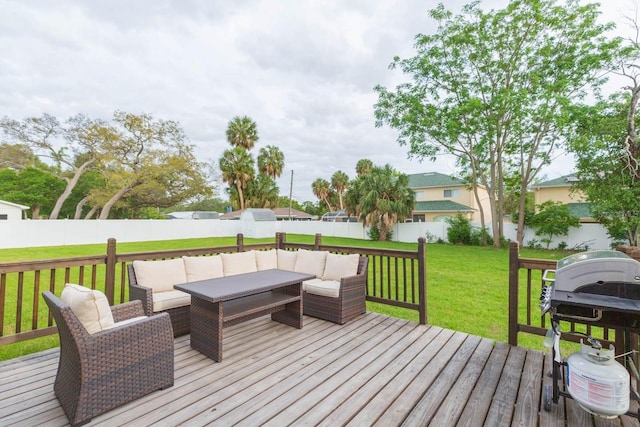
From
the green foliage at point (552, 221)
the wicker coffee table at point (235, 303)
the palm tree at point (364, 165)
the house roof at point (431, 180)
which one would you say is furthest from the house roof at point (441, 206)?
the wicker coffee table at point (235, 303)

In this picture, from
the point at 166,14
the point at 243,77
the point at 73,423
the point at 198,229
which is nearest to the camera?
the point at 73,423

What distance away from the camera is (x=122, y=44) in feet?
24.0

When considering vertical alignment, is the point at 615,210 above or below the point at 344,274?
above

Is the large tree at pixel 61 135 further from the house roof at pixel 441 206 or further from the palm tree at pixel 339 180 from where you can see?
the house roof at pixel 441 206

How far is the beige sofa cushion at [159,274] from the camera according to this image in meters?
3.42

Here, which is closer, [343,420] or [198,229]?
[343,420]

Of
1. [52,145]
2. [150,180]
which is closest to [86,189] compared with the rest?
[52,145]

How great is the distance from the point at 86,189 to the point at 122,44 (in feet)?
79.5

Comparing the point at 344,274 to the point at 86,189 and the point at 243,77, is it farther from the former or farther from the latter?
the point at 86,189

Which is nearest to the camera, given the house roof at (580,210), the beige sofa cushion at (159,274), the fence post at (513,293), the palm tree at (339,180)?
the fence post at (513,293)

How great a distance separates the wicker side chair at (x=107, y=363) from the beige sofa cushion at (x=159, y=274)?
1348 millimetres

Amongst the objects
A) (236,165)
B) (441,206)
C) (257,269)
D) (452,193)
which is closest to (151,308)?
(257,269)

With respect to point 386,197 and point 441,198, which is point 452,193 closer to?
point 441,198

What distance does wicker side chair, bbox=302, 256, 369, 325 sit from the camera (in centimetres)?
373
